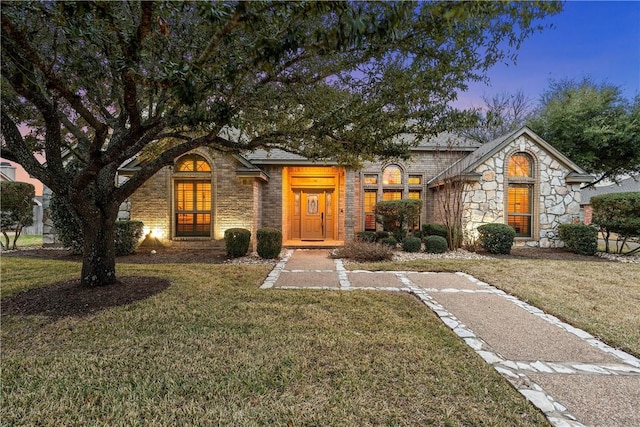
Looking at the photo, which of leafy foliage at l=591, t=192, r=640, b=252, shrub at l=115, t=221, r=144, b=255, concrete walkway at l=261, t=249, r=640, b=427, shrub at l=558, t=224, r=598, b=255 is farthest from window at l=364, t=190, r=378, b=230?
shrub at l=115, t=221, r=144, b=255

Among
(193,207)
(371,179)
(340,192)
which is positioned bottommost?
(193,207)

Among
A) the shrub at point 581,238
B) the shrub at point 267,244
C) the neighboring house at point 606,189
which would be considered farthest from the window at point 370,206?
the neighboring house at point 606,189

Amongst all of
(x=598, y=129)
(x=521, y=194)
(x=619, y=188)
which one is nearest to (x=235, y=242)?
(x=521, y=194)

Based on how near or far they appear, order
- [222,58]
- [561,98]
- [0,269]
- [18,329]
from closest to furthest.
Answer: [222,58], [18,329], [0,269], [561,98]

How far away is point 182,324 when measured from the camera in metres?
3.74

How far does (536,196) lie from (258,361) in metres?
12.6

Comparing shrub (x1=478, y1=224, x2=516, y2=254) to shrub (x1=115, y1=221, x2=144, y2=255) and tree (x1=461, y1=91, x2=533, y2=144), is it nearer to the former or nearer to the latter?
shrub (x1=115, y1=221, x2=144, y2=255)

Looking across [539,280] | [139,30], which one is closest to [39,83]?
[139,30]

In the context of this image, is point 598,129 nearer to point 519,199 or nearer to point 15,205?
point 519,199

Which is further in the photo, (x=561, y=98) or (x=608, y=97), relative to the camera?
(x=561, y=98)

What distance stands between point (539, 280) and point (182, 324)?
24.0 ft

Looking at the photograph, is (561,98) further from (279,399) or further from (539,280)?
(279,399)

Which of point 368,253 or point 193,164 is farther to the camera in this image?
point 193,164

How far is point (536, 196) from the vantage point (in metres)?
11.1
